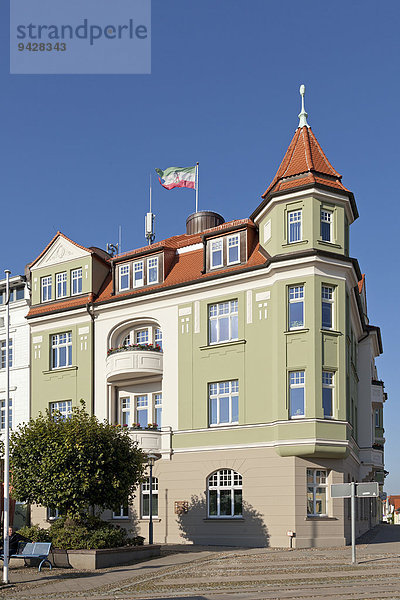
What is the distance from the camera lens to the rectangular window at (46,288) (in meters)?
42.0

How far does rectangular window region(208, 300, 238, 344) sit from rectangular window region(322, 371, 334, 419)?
482cm

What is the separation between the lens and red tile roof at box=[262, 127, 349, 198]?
33.5 meters

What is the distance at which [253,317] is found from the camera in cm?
3384

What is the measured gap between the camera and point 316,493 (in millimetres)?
31234

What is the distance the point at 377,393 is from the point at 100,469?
2347 centimetres

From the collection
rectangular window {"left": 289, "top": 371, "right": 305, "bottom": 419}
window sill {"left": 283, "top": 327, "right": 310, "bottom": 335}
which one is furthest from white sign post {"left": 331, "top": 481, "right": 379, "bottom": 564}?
window sill {"left": 283, "top": 327, "right": 310, "bottom": 335}

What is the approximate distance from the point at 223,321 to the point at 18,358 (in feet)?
45.3

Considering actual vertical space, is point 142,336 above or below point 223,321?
below

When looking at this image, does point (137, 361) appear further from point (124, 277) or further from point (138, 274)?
point (124, 277)

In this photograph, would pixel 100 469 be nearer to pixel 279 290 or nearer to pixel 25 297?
pixel 279 290

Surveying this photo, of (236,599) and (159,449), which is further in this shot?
(159,449)

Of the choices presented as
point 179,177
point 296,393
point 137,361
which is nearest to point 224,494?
point 296,393

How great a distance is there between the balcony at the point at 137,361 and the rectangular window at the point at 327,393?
8650 millimetres

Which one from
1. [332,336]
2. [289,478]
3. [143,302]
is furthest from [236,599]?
[143,302]
